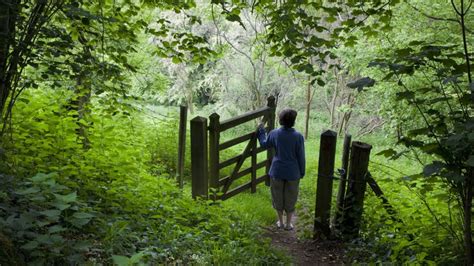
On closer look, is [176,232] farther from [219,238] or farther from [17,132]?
[17,132]

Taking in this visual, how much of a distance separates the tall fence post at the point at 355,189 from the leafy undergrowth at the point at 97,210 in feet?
3.98

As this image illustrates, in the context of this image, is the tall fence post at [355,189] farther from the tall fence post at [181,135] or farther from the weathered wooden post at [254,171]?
the tall fence post at [181,135]

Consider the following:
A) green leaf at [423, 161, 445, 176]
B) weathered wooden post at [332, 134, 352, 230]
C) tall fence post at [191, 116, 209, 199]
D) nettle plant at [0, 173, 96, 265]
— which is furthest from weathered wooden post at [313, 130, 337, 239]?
nettle plant at [0, 173, 96, 265]

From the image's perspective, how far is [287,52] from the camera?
3475 millimetres

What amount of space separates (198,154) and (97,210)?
2.23 metres

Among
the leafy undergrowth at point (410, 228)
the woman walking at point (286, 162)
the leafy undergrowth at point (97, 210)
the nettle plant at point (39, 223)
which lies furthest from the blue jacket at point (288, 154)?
the nettle plant at point (39, 223)

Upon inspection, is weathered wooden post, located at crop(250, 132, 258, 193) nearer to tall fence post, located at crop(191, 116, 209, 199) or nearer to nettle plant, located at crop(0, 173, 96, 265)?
tall fence post, located at crop(191, 116, 209, 199)

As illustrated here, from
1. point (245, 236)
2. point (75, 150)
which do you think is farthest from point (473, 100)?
point (75, 150)

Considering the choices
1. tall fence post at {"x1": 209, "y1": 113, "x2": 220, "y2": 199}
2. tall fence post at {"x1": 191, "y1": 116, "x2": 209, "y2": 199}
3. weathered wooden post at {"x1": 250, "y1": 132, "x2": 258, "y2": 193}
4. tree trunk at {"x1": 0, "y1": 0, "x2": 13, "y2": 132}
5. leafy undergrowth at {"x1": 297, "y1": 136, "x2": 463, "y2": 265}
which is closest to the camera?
tree trunk at {"x1": 0, "y1": 0, "x2": 13, "y2": 132}

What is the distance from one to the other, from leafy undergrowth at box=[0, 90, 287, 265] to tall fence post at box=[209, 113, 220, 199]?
4.48 feet

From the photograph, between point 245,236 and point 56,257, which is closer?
point 56,257

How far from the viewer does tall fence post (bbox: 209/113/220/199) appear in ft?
20.2

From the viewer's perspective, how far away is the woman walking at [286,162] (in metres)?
5.68

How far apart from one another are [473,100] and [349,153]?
3194 millimetres
